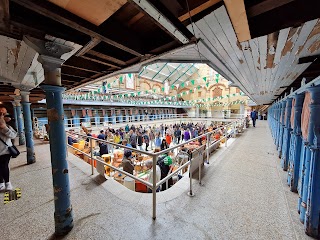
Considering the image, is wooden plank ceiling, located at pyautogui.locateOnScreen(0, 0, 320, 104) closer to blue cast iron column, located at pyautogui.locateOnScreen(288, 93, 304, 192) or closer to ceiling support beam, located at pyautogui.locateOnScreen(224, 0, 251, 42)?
ceiling support beam, located at pyautogui.locateOnScreen(224, 0, 251, 42)

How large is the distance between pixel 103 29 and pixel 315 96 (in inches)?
99.1

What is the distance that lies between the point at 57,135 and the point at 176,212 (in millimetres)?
1966

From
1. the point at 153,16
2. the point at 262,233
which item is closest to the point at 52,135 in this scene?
the point at 153,16

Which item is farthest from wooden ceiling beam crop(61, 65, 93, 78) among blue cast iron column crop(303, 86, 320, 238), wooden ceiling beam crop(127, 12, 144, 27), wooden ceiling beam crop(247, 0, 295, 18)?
blue cast iron column crop(303, 86, 320, 238)

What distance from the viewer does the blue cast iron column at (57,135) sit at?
1.69 m

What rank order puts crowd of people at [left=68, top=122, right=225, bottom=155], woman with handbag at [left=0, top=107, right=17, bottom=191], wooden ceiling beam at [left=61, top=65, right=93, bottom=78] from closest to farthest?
woman with handbag at [left=0, top=107, right=17, bottom=191] < wooden ceiling beam at [left=61, top=65, right=93, bottom=78] < crowd of people at [left=68, top=122, right=225, bottom=155]

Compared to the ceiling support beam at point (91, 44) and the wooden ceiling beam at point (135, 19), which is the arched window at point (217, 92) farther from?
the ceiling support beam at point (91, 44)

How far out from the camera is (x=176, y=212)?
206 centimetres

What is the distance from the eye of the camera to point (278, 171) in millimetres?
3340

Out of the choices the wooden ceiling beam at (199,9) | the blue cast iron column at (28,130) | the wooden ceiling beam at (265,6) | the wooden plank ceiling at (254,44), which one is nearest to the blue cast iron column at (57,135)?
Answer: the wooden ceiling beam at (199,9)

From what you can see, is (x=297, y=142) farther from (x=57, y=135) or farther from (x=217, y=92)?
(x=217, y=92)

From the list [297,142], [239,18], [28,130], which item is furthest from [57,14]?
[28,130]

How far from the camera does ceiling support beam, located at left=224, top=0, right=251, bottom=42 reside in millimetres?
1032

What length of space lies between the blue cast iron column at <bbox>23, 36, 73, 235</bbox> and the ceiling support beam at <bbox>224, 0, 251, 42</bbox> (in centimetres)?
181
